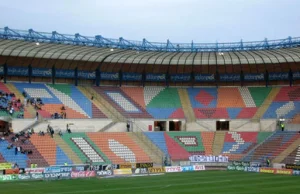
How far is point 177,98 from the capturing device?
2537 inches

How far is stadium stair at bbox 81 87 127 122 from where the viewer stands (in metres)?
59.6

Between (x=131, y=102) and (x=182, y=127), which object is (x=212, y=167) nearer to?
(x=182, y=127)

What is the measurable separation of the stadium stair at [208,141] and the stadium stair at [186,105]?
344 cm

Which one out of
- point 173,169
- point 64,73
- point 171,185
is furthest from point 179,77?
point 171,185

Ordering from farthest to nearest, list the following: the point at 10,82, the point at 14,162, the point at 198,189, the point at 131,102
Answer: the point at 131,102, the point at 10,82, the point at 14,162, the point at 198,189

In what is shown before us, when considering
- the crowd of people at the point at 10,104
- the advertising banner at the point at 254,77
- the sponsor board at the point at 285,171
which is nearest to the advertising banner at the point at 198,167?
the sponsor board at the point at 285,171

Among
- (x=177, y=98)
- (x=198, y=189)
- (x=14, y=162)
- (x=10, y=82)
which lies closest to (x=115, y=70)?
(x=177, y=98)

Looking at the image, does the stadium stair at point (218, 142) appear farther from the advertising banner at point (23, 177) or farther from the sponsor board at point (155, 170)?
the advertising banner at point (23, 177)

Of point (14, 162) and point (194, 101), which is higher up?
point (194, 101)

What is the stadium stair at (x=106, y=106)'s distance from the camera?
59.6 metres

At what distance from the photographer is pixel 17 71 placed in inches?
2298

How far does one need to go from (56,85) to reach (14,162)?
54.1 ft

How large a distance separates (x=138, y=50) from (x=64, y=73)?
1045 centimetres

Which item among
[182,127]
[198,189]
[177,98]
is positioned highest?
[177,98]
